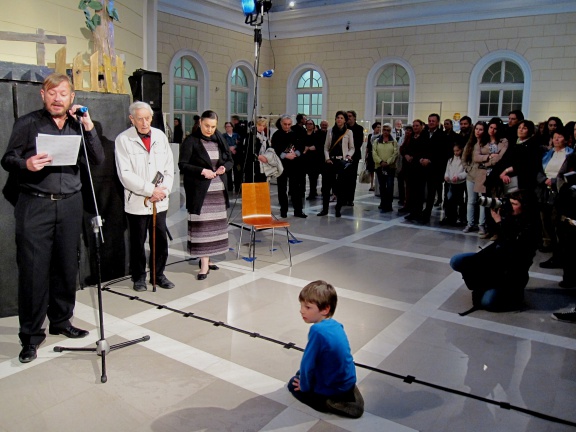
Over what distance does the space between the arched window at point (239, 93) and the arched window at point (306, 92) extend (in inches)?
50.9

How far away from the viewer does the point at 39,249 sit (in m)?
3.21

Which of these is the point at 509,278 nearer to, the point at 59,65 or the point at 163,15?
the point at 59,65

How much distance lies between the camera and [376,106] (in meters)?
15.0

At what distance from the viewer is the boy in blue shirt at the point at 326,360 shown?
2.52m

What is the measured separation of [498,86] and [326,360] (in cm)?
1223

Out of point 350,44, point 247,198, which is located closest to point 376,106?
point 350,44

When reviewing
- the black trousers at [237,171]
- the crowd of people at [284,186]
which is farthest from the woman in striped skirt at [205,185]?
the black trousers at [237,171]

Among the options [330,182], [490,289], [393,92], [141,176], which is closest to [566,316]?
[490,289]

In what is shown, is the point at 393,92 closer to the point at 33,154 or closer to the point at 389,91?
the point at 389,91

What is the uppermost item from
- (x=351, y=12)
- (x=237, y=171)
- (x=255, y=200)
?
(x=351, y=12)

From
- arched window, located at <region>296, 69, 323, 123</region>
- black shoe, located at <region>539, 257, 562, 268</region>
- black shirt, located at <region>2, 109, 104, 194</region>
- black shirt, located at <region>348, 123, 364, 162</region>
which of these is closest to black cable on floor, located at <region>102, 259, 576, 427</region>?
black shirt, located at <region>2, 109, 104, 194</region>

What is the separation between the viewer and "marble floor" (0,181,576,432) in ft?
8.57

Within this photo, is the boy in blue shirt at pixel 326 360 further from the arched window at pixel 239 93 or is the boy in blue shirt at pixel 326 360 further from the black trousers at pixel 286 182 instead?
the arched window at pixel 239 93

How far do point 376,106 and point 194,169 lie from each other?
1110 cm
